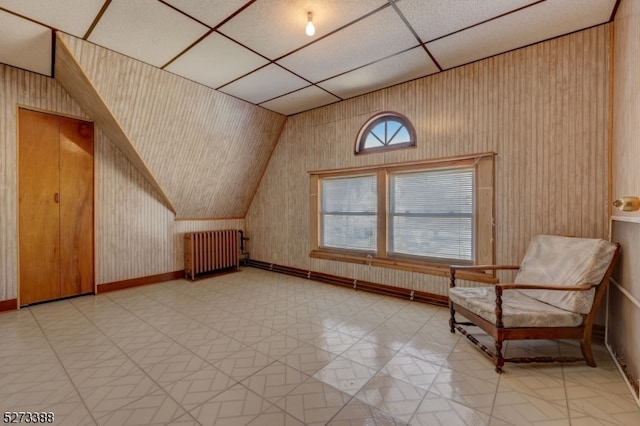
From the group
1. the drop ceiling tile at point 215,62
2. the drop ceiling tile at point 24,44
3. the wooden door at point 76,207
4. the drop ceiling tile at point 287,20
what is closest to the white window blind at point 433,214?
the drop ceiling tile at point 287,20

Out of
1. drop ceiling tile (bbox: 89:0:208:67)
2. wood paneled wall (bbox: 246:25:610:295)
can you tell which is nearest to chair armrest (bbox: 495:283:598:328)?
wood paneled wall (bbox: 246:25:610:295)

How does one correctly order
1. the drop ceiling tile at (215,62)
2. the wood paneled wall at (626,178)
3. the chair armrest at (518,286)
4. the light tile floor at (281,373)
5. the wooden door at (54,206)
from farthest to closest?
1. the wooden door at (54,206)
2. the drop ceiling tile at (215,62)
3. the chair armrest at (518,286)
4. the wood paneled wall at (626,178)
5. the light tile floor at (281,373)

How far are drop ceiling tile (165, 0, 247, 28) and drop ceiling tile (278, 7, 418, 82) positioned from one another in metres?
0.84

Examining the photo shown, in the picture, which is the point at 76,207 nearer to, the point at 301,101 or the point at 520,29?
the point at 301,101

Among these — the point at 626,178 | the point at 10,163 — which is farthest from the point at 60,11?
the point at 626,178

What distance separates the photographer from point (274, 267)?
573 centimetres

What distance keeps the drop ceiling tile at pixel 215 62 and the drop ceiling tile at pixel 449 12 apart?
1.68 meters

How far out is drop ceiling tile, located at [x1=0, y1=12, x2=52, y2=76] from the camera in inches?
104

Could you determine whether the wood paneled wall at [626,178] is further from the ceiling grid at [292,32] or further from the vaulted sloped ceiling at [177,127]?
the vaulted sloped ceiling at [177,127]

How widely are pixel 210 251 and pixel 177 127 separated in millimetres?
2356

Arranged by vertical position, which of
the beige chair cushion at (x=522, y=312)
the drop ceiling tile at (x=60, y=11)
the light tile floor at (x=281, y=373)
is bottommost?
the light tile floor at (x=281, y=373)

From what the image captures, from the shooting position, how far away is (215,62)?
11.0 feet

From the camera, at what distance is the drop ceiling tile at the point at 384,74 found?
3.31 m

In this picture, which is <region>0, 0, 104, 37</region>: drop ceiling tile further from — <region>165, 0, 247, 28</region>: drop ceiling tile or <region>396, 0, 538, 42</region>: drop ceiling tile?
<region>396, 0, 538, 42</region>: drop ceiling tile
